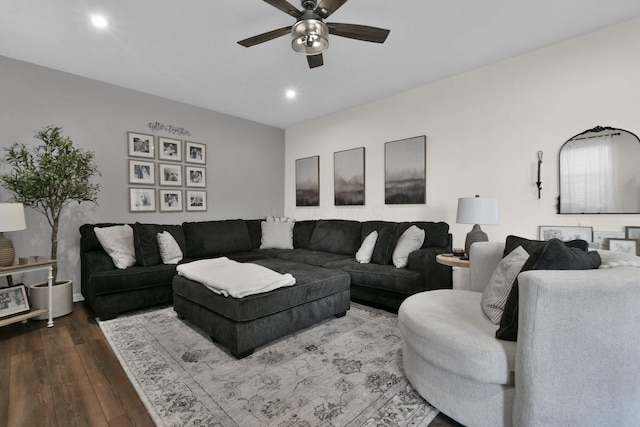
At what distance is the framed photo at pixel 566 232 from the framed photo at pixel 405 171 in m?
1.29

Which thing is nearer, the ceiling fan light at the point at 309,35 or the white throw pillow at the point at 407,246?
the ceiling fan light at the point at 309,35

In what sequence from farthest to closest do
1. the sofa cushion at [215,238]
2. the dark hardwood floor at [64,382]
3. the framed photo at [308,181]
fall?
1. the framed photo at [308,181]
2. the sofa cushion at [215,238]
3. the dark hardwood floor at [64,382]

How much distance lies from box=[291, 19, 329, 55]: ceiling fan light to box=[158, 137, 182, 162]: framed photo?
2.80m

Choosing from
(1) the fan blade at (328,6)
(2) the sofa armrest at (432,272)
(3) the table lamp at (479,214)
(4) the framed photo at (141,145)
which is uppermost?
(1) the fan blade at (328,6)

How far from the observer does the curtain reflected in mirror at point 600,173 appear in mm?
2441

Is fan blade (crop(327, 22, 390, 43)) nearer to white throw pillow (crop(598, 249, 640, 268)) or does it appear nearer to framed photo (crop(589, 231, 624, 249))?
white throw pillow (crop(598, 249, 640, 268))

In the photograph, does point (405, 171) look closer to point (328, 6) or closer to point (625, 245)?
point (625, 245)

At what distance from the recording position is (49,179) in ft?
9.18

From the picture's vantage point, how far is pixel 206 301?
2.30m

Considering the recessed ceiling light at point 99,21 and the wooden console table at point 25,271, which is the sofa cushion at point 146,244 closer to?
the wooden console table at point 25,271

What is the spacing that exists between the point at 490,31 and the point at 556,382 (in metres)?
2.73

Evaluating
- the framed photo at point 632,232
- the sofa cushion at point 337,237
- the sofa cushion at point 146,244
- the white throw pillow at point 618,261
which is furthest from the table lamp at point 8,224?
the framed photo at point 632,232

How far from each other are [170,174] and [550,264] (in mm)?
4355

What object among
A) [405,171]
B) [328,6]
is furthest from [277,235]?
[328,6]
